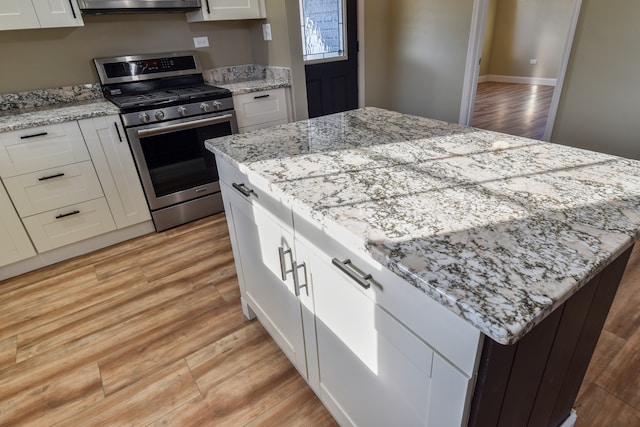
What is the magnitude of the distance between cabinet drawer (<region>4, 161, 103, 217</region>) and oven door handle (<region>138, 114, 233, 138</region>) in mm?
401

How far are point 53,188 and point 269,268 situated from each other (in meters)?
1.80

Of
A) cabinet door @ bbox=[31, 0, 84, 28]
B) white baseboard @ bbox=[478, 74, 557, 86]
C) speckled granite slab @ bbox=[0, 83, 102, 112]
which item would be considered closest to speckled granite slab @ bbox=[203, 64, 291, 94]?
speckled granite slab @ bbox=[0, 83, 102, 112]

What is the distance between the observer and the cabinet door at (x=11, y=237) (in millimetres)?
2182

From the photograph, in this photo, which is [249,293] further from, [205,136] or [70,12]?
[70,12]

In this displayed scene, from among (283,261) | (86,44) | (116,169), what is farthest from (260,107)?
(283,261)

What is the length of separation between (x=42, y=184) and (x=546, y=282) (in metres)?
2.69

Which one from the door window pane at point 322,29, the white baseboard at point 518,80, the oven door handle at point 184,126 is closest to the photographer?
the oven door handle at point 184,126

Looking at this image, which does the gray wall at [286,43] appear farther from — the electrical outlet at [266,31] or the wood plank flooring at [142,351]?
the wood plank flooring at [142,351]

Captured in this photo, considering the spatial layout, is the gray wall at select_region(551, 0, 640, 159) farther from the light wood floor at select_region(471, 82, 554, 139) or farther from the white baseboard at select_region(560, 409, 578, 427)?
the white baseboard at select_region(560, 409, 578, 427)

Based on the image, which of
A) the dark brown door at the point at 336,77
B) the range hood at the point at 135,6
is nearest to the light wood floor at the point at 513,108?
the dark brown door at the point at 336,77

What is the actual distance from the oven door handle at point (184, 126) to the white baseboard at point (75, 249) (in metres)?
0.68

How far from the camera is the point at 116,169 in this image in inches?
97.8

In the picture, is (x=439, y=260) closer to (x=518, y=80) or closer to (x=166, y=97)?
(x=166, y=97)

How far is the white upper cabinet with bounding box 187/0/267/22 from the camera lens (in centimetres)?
281
